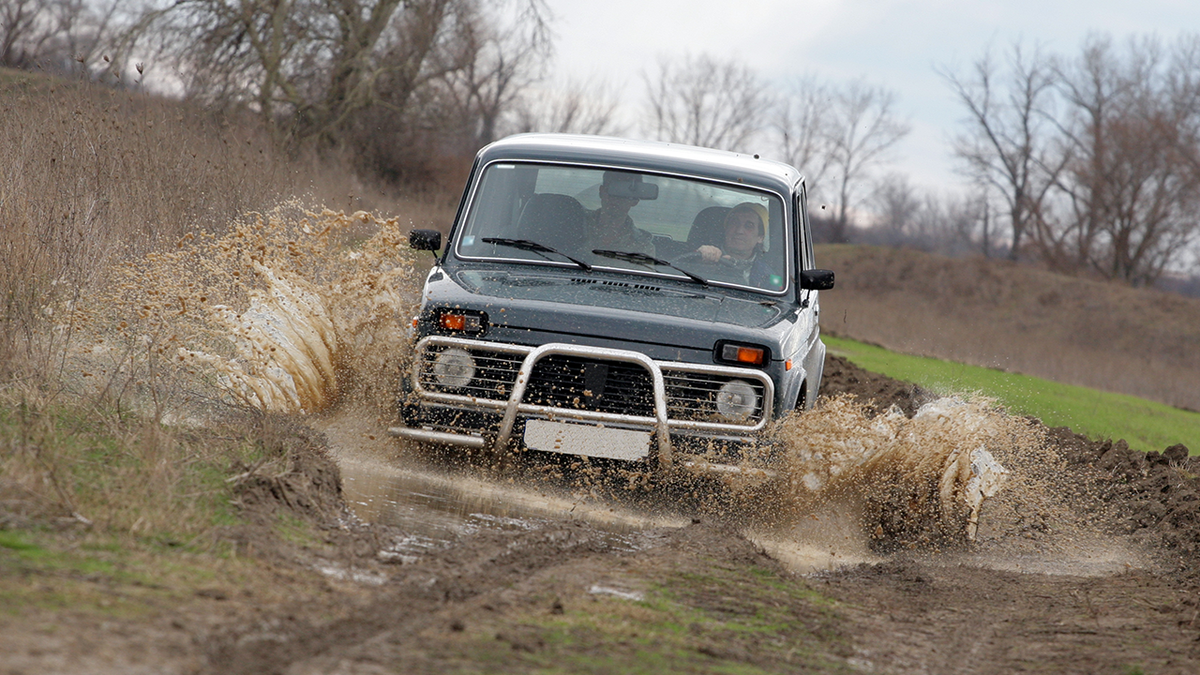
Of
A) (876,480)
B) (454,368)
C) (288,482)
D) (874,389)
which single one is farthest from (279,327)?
(874,389)

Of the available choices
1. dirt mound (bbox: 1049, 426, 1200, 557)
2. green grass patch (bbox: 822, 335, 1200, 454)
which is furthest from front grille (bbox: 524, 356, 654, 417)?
green grass patch (bbox: 822, 335, 1200, 454)

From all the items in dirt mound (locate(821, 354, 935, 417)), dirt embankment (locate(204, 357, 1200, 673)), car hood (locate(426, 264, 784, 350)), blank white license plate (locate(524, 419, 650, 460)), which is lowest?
dirt embankment (locate(204, 357, 1200, 673))

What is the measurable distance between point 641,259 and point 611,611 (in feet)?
10.7

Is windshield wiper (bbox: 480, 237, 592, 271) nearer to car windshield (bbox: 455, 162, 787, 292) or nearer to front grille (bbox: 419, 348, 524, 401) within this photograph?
car windshield (bbox: 455, 162, 787, 292)

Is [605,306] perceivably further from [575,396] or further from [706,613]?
[706,613]

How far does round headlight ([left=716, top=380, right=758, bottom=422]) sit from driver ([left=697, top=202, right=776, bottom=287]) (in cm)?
104

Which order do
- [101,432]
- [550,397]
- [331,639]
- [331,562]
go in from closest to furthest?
[331,639]
[331,562]
[101,432]
[550,397]

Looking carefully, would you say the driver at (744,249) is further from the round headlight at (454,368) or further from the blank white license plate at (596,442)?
the round headlight at (454,368)

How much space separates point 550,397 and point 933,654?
8.27ft

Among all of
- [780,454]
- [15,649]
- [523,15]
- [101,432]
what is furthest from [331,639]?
[523,15]

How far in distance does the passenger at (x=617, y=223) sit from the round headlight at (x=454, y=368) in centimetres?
124

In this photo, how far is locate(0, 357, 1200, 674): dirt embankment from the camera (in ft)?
10.4

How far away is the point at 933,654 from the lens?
417 centimetres

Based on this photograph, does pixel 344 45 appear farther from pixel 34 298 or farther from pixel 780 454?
pixel 780 454
